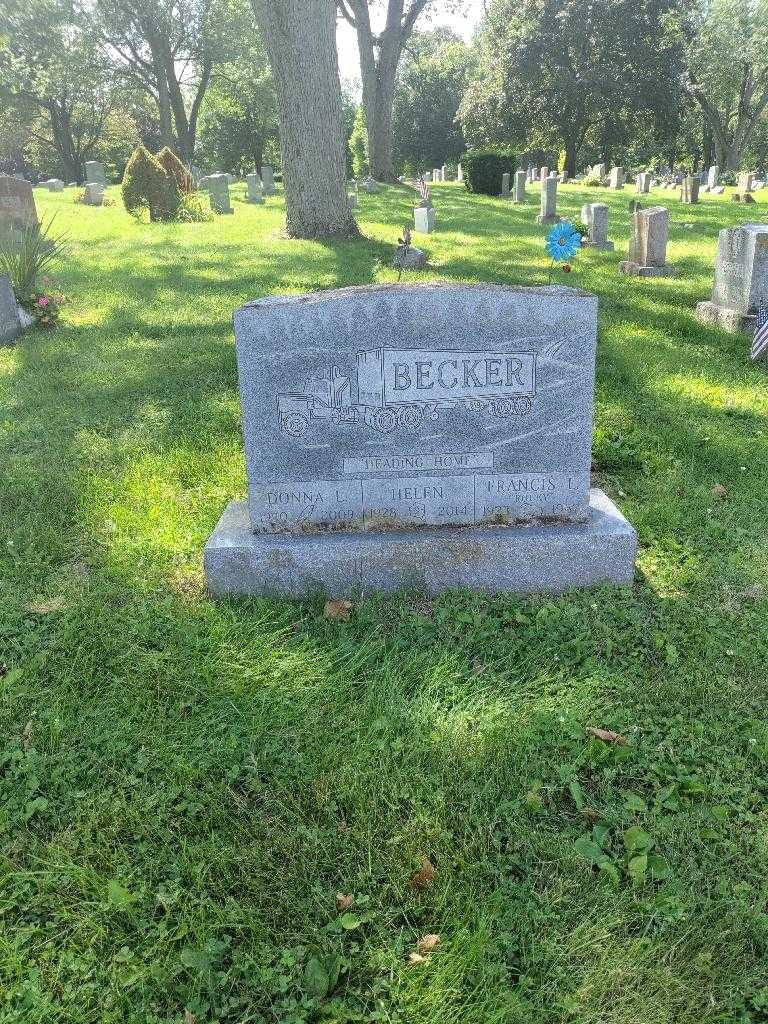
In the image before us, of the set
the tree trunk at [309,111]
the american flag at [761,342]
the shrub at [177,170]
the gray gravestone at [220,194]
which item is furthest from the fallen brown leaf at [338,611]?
the gray gravestone at [220,194]

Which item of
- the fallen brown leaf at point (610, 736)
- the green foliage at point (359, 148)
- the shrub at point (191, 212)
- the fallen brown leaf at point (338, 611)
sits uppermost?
the green foliage at point (359, 148)

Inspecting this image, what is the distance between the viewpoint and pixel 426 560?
341cm

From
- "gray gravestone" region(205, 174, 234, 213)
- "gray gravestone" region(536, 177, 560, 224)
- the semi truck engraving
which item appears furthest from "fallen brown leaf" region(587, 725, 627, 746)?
"gray gravestone" region(205, 174, 234, 213)

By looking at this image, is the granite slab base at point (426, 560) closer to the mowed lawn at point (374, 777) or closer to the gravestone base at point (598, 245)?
the mowed lawn at point (374, 777)

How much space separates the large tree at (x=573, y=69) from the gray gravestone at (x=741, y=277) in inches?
1124

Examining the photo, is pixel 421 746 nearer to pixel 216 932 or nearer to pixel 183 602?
pixel 216 932

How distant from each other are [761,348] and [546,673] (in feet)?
16.1

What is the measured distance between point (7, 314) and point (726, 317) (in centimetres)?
723

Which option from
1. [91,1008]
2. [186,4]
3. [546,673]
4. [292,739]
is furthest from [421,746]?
[186,4]

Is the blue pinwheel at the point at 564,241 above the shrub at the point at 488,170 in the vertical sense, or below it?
below

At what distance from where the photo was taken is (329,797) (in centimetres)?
239

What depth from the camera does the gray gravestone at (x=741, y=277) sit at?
7191mm

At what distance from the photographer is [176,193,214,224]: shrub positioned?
15695 millimetres

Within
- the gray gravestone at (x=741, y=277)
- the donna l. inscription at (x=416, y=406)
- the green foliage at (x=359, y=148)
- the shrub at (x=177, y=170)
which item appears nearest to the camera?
the donna l. inscription at (x=416, y=406)
